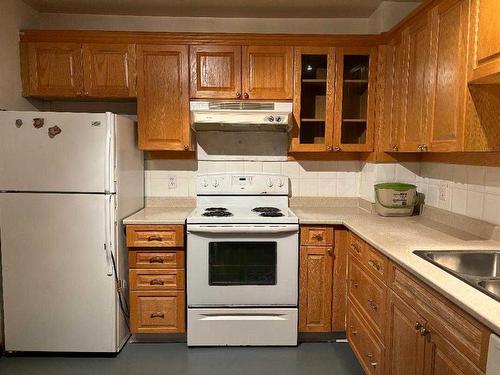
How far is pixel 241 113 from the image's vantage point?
271cm

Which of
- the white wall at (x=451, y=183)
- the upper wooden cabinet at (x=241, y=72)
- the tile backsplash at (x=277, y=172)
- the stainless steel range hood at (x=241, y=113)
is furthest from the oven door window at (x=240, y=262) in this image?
the upper wooden cabinet at (x=241, y=72)

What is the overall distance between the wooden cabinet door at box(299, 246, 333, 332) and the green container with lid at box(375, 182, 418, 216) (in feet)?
1.64

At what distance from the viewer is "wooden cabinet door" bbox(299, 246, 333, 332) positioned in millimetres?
2676

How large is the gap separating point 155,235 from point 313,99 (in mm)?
1550

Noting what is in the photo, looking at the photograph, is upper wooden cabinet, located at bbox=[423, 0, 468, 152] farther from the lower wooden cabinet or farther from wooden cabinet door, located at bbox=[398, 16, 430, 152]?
the lower wooden cabinet

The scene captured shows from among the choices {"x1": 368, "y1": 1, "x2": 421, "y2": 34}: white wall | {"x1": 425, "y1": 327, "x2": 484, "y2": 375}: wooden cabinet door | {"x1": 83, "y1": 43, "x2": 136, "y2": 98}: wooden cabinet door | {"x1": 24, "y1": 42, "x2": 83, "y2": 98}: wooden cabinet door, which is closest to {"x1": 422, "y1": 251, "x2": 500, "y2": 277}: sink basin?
{"x1": 425, "y1": 327, "x2": 484, "y2": 375}: wooden cabinet door

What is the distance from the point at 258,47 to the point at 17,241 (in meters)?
2.11

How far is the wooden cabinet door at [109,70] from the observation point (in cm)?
280

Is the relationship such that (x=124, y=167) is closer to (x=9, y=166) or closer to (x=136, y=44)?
(x=9, y=166)

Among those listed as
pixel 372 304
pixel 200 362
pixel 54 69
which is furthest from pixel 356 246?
pixel 54 69

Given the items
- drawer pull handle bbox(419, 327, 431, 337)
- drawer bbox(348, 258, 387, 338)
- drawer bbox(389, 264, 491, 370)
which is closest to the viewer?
drawer bbox(389, 264, 491, 370)

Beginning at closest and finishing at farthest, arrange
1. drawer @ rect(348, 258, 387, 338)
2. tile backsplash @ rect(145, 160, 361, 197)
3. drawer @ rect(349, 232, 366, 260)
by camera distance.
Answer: drawer @ rect(348, 258, 387, 338)
drawer @ rect(349, 232, 366, 260)
tile backsplash @ rect(145, 160, 361, 197)

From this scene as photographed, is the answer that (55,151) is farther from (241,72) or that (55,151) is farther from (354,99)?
(354,99)

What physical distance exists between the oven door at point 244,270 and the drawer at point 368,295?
385 millimetres
